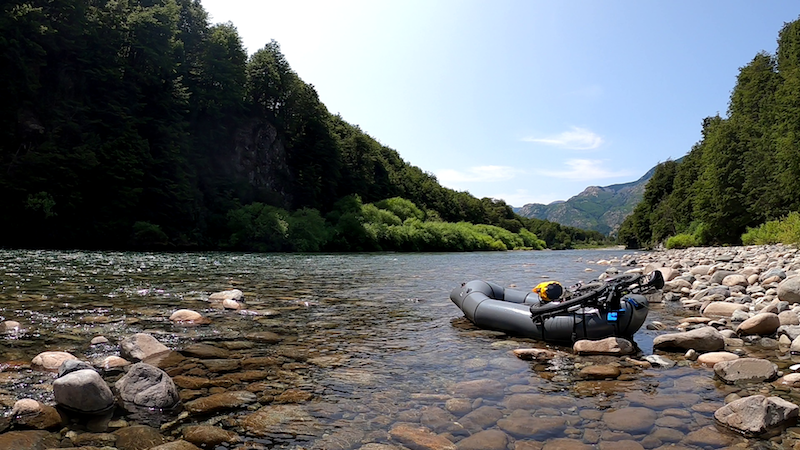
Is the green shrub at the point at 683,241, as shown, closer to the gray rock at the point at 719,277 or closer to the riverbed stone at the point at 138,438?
the gray rock at the point at 719,277

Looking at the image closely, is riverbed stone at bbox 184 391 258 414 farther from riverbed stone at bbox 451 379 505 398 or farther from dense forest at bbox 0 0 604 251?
dense forest at bbox 0 0 604 251

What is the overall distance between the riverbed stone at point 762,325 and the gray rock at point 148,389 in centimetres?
838

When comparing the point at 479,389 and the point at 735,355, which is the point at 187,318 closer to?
the point at 479,389

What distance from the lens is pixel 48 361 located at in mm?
5285

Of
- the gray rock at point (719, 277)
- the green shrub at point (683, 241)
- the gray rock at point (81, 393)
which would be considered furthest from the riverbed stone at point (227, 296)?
the green shrub at point (683, 241)

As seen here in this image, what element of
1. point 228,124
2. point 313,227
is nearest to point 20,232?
point 313,227

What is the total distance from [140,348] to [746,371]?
7.53 meters

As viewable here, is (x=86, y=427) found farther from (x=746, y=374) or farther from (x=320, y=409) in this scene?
(x=746, y=374)

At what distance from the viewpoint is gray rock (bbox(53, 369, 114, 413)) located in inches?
162

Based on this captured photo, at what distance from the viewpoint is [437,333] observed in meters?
8.35

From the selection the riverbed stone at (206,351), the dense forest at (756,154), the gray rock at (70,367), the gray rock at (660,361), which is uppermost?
the dense forest at (756,154)

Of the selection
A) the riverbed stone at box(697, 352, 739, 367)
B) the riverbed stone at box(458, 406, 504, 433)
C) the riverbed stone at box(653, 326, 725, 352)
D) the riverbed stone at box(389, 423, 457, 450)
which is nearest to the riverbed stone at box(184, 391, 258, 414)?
the riverbed stone at box(389, 423, 457, 450)

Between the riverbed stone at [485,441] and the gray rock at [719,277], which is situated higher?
the gray rock at [719,277]

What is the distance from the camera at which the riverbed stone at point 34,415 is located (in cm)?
381
